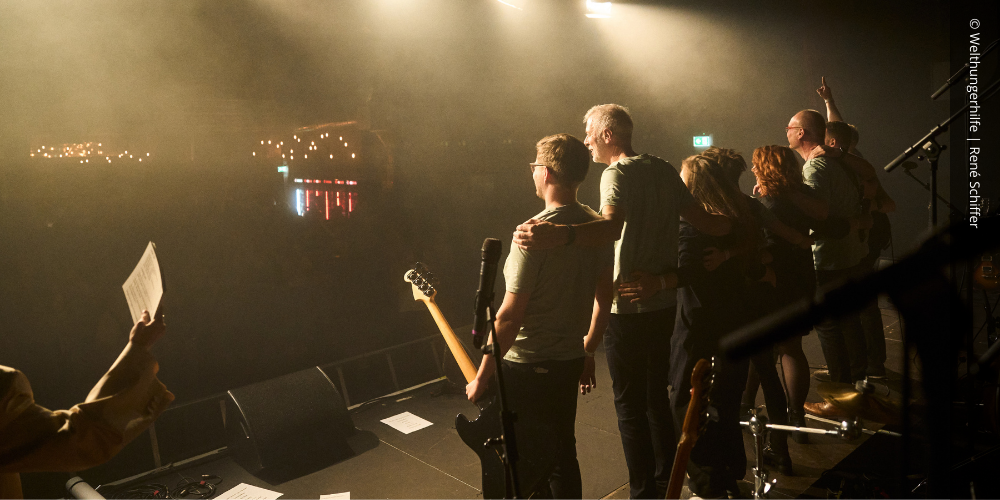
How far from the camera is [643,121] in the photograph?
820 centimetres

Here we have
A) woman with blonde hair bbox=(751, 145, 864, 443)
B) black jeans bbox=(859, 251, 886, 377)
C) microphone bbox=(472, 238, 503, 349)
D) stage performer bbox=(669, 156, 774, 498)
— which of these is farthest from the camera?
black jeans bbox=(859, 251, 886, 377)

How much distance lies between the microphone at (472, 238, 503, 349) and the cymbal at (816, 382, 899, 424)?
1904mm

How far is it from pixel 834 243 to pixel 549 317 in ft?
8.59

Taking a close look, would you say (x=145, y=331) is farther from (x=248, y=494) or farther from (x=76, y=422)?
(x=248, y=494)

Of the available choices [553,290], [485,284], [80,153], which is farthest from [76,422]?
[80,153]

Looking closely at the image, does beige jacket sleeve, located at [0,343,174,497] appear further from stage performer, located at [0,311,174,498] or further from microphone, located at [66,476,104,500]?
microphone, located at [66,476,104,500]

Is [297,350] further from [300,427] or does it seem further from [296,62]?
[296,62]

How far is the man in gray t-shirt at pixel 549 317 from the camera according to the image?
2.11m

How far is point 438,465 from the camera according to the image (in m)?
3.47

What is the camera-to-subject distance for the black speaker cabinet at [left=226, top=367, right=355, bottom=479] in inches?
137

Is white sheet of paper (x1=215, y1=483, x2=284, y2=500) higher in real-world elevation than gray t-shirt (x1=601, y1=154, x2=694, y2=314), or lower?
lower

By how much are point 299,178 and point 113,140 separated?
1.20m

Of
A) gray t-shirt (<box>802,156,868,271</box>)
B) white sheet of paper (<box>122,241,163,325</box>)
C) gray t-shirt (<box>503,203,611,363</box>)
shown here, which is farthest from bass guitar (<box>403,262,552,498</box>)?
gray t-shirt (<box>802,156,868,271</box>)

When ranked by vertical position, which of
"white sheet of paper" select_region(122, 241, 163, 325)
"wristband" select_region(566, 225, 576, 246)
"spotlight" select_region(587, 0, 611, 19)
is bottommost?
"white sheet of paper" select_region(122, 241, 163, 325)
